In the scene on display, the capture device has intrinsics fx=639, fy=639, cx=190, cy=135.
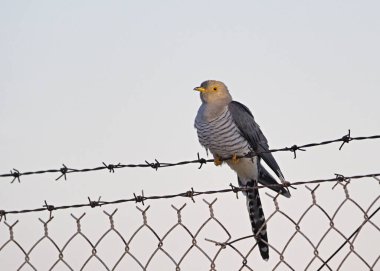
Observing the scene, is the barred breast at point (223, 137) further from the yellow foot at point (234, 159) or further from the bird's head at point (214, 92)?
the bird's head at point (214, 92)

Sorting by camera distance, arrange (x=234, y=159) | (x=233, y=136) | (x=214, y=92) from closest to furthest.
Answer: (x=234, y=159) → (x=233, y=136) → (x=214, y=92)

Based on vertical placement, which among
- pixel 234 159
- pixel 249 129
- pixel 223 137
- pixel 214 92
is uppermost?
pixel 214 92

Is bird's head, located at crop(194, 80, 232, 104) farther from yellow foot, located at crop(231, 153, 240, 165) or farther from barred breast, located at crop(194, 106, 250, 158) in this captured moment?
yellow foot, located at crop(231, 153, 240, 165)

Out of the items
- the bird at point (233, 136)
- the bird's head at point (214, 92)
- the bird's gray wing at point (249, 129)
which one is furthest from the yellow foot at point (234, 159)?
the bird's head at point (214, 92)

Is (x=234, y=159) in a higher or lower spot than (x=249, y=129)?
lower

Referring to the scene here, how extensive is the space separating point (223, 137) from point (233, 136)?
10 cm

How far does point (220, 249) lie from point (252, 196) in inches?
110

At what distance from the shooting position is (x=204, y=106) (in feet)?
21.4

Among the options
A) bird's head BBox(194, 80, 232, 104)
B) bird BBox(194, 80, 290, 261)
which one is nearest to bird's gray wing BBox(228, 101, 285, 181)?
bird BBox(194, 80, 290, 261)

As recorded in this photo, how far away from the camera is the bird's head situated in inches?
257

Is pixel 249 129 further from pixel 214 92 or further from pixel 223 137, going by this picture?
pixel 214 92

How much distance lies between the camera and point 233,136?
6156 mm

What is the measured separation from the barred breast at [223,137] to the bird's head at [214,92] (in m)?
0.21

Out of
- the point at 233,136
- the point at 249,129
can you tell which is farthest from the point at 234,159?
the point at 249,129
